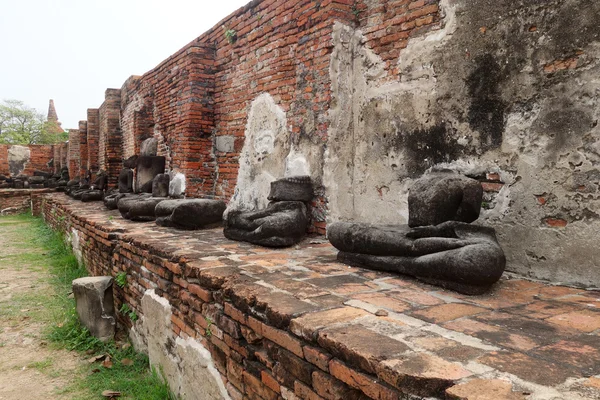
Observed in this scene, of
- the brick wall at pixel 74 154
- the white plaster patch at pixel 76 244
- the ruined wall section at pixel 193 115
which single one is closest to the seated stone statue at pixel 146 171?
the ruined wall section at pixel 193 115

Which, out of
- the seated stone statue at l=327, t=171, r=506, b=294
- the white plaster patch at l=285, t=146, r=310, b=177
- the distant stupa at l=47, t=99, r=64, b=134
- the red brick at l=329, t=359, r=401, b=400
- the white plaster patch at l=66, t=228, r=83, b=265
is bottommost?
the white plaster patch at l=66, t=228, r=83, b=265

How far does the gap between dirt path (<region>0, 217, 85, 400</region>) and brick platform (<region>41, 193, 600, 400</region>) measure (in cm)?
100

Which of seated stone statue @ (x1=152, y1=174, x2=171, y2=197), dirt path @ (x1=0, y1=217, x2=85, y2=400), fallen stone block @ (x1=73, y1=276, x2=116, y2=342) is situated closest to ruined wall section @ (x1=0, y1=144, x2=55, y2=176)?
dirt path @ (x1=0, y1=217, x2=85, y2=400)

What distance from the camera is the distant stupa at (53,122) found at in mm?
30125

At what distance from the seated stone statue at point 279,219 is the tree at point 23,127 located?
30.5 meters

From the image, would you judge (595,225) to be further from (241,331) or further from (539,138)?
(241,331)

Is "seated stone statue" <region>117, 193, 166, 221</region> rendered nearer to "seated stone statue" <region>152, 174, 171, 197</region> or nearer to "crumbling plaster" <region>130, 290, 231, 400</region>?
"seated stone statue" <region>152, 174, 171, 197</region>

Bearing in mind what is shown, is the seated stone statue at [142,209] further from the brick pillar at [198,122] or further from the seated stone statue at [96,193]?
the seated stone statue at [96,193]

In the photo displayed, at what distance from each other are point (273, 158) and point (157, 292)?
1.99 m

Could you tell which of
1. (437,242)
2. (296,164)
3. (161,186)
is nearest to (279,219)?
(296,164)

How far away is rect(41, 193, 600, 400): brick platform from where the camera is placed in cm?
126

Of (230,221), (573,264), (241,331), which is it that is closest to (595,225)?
A: (573,264)

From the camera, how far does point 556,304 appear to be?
6.73 feet

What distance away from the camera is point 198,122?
19.5 ft
